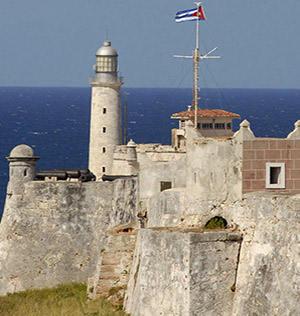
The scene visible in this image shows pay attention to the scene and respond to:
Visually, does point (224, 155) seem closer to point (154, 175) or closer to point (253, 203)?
point (253, 203)

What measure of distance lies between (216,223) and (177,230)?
1581 mm

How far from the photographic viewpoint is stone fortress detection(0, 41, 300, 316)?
45.7 metres

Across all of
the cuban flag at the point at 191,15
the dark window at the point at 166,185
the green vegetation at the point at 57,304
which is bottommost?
the green vegetation at the point at 57,304

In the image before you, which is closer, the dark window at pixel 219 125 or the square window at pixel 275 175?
the square window at pixel 275 175

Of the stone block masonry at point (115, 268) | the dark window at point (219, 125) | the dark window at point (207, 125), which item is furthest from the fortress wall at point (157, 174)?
the dark window at point (219, 125)

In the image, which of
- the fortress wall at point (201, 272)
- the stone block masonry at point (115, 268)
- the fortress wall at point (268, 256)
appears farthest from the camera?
the stone block masonry at point (115, 268)

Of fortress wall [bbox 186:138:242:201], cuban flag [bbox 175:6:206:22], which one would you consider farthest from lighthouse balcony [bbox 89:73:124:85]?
fortress wall [bbox 186:138:242:201]

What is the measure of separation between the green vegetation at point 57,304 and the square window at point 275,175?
388 inches

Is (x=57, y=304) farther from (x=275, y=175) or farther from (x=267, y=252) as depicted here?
(x=267, y=252)

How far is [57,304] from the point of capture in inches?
2372

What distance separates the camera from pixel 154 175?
58.6 metres

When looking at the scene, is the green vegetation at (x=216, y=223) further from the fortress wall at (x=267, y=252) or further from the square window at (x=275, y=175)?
the square window at (x=275, y=175)

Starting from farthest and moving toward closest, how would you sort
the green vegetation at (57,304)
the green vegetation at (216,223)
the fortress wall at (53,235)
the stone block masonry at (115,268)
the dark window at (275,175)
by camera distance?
the fortress wall at (53,235), the stone block masonry at (115,268), the green vegetation at (57,304), the green vegetation at (216,223), the dark window at (275,175)

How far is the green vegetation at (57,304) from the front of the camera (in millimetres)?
55188
